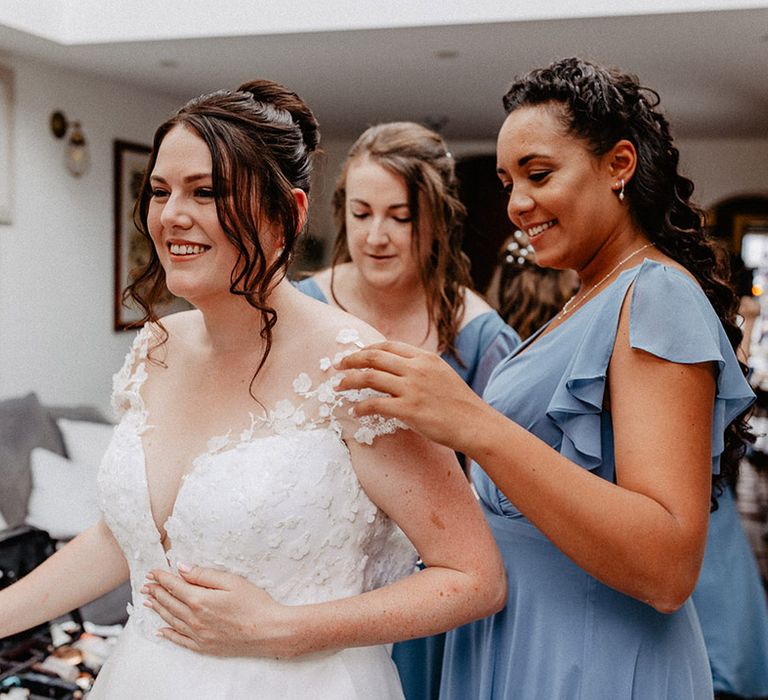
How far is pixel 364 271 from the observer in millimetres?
2350

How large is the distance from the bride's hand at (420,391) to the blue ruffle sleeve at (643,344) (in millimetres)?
192

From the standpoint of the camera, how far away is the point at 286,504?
1.28 meters

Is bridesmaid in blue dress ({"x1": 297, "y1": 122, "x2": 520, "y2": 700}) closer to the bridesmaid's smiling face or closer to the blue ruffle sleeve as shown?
the bridesmaid's smiling face

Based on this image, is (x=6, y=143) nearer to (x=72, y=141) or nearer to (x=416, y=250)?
(x=72, y=141)

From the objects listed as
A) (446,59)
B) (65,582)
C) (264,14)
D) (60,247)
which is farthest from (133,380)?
(60,247)

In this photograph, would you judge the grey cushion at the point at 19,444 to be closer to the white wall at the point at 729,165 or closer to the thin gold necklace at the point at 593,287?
the thin gold necklace at the point at 593,287

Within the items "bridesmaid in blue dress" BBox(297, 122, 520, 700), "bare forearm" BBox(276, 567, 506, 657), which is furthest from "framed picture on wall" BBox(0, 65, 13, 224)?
"bare forearm" BBox(276, 567, 506, 657)

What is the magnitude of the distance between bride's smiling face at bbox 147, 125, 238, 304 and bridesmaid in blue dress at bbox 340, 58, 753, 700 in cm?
27

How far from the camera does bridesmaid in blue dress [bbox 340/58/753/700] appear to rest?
1.13 metres

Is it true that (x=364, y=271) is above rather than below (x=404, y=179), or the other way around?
below

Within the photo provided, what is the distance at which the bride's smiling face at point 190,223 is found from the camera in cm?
127

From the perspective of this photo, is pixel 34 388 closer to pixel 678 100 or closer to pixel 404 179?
pixel 404 179

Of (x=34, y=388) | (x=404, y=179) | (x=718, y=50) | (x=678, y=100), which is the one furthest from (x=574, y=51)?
(x=34, y=388)

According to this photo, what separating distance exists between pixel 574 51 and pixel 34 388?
146 inches
